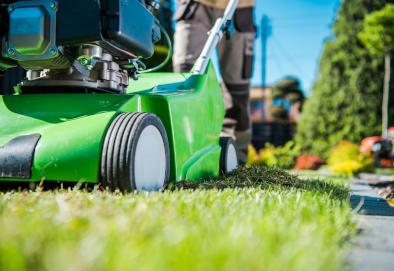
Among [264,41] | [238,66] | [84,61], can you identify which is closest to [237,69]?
[238,66]

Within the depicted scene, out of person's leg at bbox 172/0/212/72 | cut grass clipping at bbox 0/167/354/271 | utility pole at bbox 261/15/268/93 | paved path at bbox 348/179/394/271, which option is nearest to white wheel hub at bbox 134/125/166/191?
cut grass clipping at bbox 0/167/354/271

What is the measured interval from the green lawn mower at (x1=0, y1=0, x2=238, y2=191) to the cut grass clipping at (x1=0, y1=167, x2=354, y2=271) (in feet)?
0.54

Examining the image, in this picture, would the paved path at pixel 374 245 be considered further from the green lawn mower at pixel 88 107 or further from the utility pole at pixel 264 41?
the utility pole at pixel 264 41

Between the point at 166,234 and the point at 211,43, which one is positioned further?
the point at 211,43

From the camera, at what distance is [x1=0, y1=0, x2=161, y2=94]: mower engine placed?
1307mm

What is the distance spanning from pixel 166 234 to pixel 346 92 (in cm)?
920

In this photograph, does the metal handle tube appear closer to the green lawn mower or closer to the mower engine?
the green lawn mower

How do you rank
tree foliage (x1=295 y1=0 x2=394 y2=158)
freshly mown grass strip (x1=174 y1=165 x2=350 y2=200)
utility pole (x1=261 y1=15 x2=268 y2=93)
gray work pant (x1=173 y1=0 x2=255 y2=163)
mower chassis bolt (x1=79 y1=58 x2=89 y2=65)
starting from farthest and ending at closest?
utility pole (x1=261 y1=15 x2=268 y2=93) → tree foliage (x1=295 y1=0 x2=394 y2=158) → gray work pant (x1=173 y1=0 x2=255 y2=163) → freshly mown grass strip (x1=174 y1=165 x2=350 y2=200) → mower chassis bolt (x1=79 y1=58 x2=89 y2=65)

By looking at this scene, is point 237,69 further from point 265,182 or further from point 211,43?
point 265,182

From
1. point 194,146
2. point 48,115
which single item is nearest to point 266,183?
point 194,146

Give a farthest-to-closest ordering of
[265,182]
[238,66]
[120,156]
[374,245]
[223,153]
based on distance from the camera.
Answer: [238,66] < [223,153] < [265,182] < [120,156] < [374,245]

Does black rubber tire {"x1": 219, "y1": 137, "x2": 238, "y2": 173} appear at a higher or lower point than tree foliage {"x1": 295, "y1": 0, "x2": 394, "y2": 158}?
lower

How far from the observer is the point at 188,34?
9.47 feet

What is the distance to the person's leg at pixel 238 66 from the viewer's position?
10.3 ft
